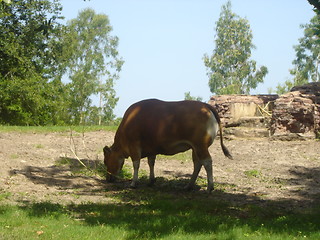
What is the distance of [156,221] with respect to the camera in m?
8.65

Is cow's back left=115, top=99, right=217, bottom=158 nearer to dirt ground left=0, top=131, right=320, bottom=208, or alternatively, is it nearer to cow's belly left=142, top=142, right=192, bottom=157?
cow's belly left=142, top=142, right=192, bottom=157

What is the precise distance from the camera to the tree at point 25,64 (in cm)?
3058

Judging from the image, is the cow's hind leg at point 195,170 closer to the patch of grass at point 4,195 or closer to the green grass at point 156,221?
the green grass at point 156,221

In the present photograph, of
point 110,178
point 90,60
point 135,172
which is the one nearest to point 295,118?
point 110,178

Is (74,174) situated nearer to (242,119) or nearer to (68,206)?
(68,206)

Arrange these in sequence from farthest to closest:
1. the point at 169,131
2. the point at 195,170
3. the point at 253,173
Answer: the point at 253,173
the point at 195,170
the point at 169,131

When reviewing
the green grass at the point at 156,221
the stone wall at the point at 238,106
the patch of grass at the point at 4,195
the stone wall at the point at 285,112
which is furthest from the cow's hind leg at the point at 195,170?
the stone wall at the point at 238,106

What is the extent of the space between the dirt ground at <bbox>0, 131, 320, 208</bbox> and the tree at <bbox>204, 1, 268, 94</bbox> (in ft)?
147

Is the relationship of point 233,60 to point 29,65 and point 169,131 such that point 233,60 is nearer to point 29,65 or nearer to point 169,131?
point 29,65

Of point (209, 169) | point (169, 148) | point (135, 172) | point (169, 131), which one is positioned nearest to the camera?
point (209, 169)

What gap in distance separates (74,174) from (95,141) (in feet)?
17.0

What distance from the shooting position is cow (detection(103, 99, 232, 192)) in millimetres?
11891

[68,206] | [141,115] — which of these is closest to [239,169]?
[141,115]

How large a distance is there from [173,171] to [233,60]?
5167 cm
